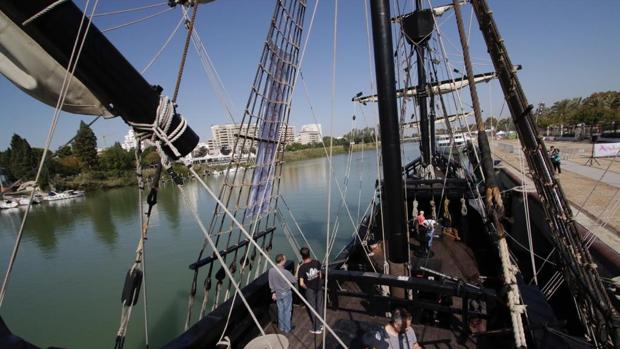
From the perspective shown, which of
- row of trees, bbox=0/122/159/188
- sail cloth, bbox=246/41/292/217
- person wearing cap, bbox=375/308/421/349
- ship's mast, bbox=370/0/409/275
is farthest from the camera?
row of trees, bbox=0/122/159/188

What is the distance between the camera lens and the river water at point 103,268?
32.8 feet

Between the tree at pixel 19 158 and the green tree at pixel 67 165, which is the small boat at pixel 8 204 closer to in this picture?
the tree at pixel 19 158

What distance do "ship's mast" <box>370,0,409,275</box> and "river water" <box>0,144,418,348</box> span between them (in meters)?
2.11

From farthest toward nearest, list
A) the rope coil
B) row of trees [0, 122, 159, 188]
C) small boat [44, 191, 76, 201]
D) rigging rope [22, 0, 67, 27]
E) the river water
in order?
row of trees [0, 122, 159, 188] < small boat [44, 191, 76, 201] < the river water < the rope coil < rigging rope [22, 0, 67, 27]

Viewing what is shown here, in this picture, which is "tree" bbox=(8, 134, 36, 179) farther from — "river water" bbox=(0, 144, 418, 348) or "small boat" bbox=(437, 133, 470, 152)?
"small boat" bbox=(437, 133, 470, 152)

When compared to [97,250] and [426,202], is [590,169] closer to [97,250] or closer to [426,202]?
[426,202]

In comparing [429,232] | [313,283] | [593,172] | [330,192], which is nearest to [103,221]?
[429,232]

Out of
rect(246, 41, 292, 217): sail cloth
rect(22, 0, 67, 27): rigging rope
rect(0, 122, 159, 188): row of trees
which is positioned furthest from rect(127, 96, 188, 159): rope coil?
rect(0, 122, 159, 188): row of trees

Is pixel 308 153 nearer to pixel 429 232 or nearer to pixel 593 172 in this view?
pixel 593 172

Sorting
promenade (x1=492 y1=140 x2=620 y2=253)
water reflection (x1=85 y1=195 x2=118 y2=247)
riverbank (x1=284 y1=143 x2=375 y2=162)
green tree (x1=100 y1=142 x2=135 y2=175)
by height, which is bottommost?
water reflection (x1=85 y1=195 x2=118 y2=247)

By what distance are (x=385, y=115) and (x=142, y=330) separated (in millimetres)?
10088

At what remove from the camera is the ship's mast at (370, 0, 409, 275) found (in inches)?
130

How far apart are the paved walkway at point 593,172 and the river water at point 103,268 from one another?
9519 mm

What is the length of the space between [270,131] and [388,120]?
3.37 meters
